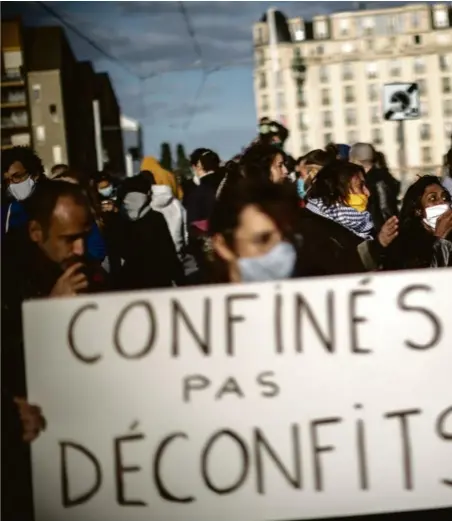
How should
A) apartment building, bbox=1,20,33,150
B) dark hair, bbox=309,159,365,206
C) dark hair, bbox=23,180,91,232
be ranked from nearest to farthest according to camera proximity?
dark hair, bbox=23,180,91,232 < apartment building, bbox=1,20,33,150 < dark hair, bbox=309,159,365,206

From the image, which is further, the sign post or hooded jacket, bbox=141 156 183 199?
hooded jacket, bbox=141 156 183 199

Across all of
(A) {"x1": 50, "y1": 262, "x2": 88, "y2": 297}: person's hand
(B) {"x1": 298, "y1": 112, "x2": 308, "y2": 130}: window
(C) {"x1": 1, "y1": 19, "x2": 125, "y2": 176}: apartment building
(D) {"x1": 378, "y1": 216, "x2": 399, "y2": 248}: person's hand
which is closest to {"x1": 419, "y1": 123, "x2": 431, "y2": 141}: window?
(D) {"x1": 378, "y1": 216, "x2": 399, "y2": 248}: person's hand

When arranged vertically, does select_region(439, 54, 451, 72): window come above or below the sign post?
above

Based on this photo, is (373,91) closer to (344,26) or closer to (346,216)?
(344,26)

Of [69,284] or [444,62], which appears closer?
[69,284]

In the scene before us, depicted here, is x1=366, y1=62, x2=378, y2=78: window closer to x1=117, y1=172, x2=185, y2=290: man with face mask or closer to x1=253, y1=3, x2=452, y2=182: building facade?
x1=253, y1=3, x2=452, y2=182: building facade

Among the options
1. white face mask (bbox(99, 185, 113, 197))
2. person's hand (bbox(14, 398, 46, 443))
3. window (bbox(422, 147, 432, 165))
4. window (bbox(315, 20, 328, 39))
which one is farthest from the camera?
white face mask (bbox(99, 185, 113, 197))

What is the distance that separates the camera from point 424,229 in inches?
179

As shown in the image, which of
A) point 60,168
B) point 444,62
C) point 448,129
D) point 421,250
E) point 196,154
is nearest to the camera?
point 60,168

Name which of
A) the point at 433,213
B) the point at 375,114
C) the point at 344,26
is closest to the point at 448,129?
the point at 375,114

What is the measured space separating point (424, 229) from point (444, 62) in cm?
71

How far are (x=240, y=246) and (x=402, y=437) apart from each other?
2.47 feet

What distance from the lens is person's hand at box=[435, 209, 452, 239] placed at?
14.5 ft

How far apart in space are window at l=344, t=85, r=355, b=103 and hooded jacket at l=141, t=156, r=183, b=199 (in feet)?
2.33
